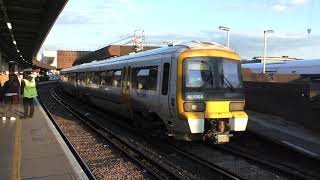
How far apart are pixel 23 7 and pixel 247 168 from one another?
14.3 m

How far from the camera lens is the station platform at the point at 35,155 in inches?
341

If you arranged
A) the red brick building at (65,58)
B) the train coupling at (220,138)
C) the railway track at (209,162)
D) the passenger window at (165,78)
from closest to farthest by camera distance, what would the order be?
the railway track at (209,162) → the train coupling at (220,138) → the passenger window at (165,78) → the red brick building at (65,58)

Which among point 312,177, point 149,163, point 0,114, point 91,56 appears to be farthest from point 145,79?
point 91,56

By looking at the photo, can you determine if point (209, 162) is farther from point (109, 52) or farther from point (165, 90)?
point (109, 52)

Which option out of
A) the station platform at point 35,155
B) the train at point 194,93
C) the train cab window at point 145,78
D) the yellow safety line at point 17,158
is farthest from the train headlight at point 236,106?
the yellow safety line at point 17,158

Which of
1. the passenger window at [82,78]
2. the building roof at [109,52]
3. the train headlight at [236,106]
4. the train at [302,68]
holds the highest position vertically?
the building roof at [109,52]

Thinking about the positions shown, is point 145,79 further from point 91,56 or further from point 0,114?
point 91,56

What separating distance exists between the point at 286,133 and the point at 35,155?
755 centimetres

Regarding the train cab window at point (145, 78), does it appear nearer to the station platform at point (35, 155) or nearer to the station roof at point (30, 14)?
the station platform at point (35, 155)

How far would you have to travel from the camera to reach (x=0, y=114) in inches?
774

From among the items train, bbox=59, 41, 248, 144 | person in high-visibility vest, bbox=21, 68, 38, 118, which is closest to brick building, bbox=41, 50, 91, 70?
person in high-visibility vest, bbox=21, 68, 38, 118

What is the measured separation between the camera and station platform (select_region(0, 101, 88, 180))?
28.4 feet

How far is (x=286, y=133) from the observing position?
14.7 m

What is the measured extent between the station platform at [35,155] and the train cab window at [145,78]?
2.82m
